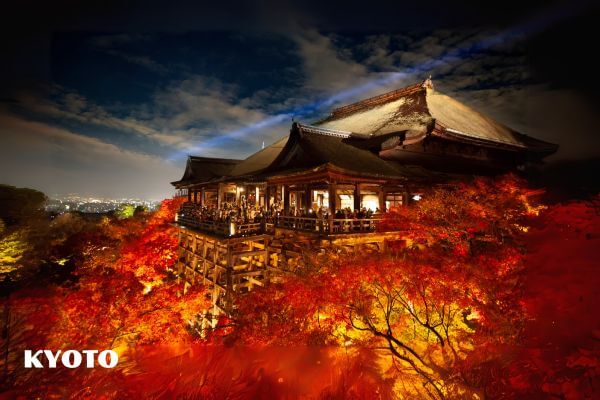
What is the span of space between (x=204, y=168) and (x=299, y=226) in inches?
753

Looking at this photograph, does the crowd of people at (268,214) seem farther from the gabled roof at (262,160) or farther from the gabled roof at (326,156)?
the gabled roof at (262,160)

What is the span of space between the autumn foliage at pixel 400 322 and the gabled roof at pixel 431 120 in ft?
13.9

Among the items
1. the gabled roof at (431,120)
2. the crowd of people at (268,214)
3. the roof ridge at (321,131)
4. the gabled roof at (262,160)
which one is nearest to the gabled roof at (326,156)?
the roof ridge at (321,131)

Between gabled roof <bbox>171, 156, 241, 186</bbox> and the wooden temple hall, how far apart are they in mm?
1737

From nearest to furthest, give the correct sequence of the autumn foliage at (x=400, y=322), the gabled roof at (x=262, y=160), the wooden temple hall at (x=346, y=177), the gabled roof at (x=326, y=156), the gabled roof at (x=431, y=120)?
the autumn foliage at (x=400, y=322) < the wooden temple hall at (x=346, y=177) < the gabled roof at (x=326, y=156) < the gabled roof at (x=431, y=120) < the gabled roof at (x=262, y=160)

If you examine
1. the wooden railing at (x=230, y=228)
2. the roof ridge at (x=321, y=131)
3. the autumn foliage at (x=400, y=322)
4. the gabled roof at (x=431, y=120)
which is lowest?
the autumn foliage at (x=400, y=322)

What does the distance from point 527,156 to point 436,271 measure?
56.9 ft

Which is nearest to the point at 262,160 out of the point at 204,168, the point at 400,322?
the point at 204,168

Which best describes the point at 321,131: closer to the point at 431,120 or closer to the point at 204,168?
the point at 431,120

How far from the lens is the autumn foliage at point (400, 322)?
11242 mm

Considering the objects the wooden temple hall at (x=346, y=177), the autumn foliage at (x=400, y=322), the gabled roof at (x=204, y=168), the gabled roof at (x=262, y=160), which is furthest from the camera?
the gabled roof at (x=204, y=168)

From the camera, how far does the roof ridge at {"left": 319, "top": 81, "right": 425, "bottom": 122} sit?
1034 inches

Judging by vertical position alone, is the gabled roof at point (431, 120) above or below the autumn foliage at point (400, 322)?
above

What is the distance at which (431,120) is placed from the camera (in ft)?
61.9
